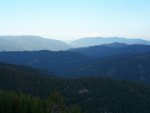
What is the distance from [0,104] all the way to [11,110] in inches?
201

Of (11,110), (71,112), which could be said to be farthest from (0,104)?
(71,112)

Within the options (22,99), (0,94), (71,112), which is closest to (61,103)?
(71,112)

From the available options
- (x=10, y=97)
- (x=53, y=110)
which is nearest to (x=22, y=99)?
(x=10, y=97)

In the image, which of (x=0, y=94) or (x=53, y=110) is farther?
(x=0, y=94)

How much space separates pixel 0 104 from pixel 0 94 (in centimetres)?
1310

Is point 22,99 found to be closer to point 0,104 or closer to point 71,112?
point 0,104

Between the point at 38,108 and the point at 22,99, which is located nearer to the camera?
the point at 38,108

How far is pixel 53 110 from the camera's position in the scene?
121 meters

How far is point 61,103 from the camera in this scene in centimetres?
12575

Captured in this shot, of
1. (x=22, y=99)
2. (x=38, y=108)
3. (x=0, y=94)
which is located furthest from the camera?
(x=0, y=94)

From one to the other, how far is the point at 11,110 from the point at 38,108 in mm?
9528

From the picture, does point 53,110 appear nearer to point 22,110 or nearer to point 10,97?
point 22,110

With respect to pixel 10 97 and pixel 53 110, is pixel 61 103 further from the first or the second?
pixel 10 97

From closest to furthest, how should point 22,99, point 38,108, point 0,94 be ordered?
point 38,108
point 22,99
point 0,94
